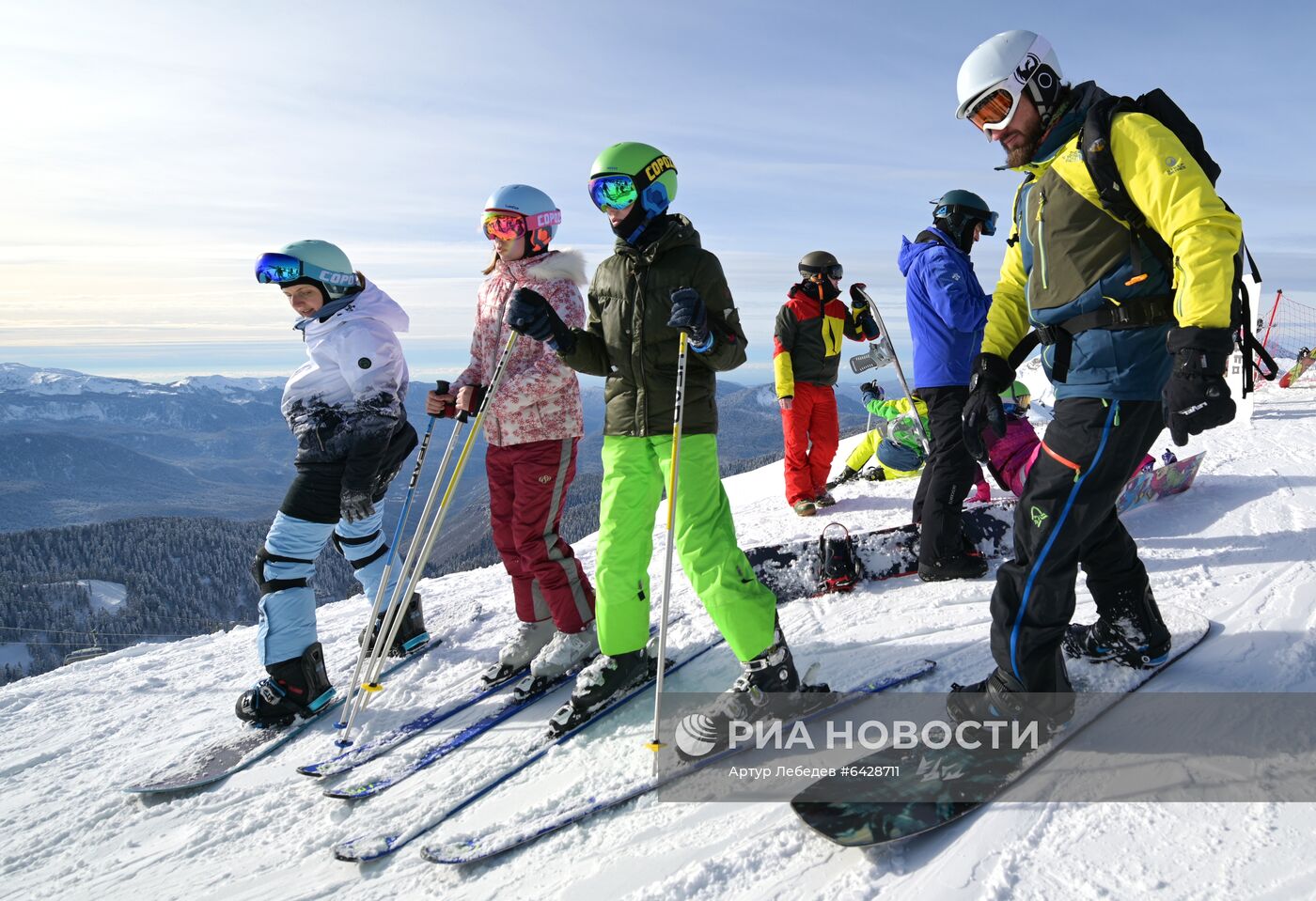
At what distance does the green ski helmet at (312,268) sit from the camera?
13.3 ft

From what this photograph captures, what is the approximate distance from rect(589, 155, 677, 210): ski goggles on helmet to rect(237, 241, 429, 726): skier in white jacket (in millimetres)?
1702

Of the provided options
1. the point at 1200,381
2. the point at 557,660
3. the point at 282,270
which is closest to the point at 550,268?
the point at 282,270

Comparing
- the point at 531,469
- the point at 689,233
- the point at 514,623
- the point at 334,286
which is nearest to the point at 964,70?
the point at 689,233

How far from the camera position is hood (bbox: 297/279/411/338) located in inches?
163

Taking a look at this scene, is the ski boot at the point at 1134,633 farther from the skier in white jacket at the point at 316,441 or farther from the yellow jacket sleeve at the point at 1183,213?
the skier in white jacket at the point at 316,441

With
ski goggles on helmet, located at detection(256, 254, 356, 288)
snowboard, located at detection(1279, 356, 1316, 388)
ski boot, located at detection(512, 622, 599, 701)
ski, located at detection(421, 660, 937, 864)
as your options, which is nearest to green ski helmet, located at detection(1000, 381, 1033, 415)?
ski boot, located at detection(512, 622, 599, 701)

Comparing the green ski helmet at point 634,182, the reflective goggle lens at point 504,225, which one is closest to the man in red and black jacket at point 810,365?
the reflective goggle lens at point 504,225

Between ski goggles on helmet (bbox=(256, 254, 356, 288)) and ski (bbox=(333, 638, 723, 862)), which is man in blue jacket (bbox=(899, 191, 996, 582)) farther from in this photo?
ski goggles on helmet (bbox=(256, 254, 356, 288))

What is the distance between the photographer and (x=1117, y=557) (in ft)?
10.1

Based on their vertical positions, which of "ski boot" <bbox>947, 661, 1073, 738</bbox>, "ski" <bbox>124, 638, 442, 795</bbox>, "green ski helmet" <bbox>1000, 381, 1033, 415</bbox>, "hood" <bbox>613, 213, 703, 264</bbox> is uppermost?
"hood" <bbox>613, 213, 703, 264</bbox>

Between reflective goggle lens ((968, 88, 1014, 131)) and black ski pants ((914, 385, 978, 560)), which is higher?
reflective goggle lens ((968, 88, 1014, 131))

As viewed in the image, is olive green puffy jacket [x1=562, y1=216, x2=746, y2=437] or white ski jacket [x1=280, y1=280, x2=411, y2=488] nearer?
olive green puffy jacket [x1=562, y1=216, x2=746, y2=437]

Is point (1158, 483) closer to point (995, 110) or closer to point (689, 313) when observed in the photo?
point (995, 110)

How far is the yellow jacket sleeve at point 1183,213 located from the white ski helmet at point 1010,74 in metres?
0.42
